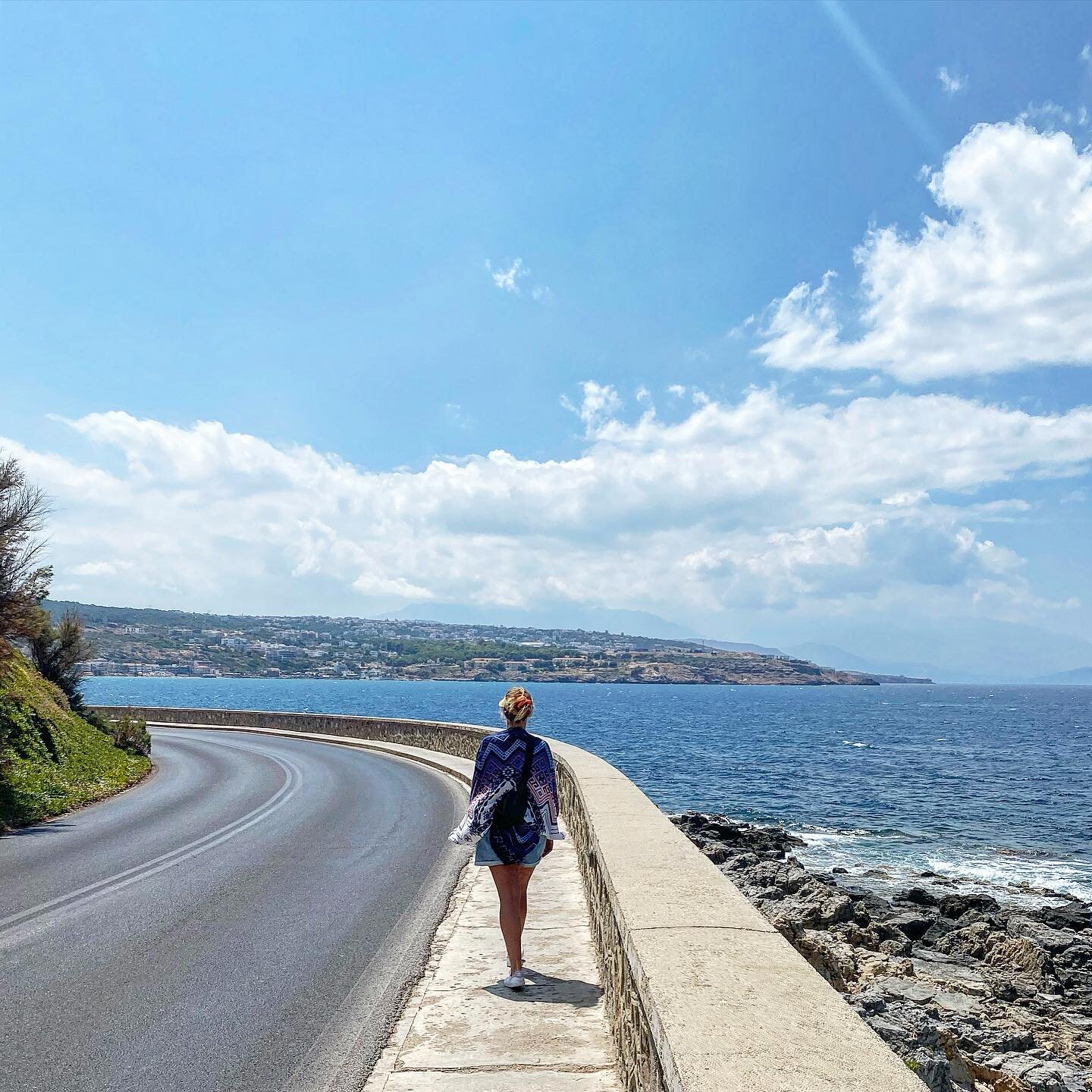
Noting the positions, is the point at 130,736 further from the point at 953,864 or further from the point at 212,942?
the point at 953,864

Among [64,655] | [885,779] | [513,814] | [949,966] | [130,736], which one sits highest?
[513,814]

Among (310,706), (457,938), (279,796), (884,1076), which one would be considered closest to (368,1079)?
(457,938)

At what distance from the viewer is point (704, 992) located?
2.94 metres

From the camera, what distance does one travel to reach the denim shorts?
220 inches

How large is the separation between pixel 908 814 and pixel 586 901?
29.5 m

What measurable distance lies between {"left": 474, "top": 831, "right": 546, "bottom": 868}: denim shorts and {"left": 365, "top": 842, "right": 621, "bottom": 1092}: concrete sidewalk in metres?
0.79

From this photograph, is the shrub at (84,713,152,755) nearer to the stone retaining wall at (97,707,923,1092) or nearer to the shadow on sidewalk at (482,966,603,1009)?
the shadow on sidewalk at (482,966,603,1009)

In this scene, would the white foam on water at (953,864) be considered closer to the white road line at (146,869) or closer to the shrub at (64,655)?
the white road line at (146,869)

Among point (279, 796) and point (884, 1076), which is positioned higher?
point (884, 1076)

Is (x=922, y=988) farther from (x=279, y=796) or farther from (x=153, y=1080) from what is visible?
(x=279, y=796)

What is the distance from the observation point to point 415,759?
24984mm

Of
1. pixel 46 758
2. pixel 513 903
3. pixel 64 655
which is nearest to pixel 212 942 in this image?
pixel 513 903

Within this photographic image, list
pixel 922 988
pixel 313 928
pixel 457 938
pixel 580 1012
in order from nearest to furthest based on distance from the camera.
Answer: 1. pixel 580 1012
2. pixel 457 938
3. pixel 313 928
4. pixel 922 988

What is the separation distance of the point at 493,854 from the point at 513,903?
0.35 meters
